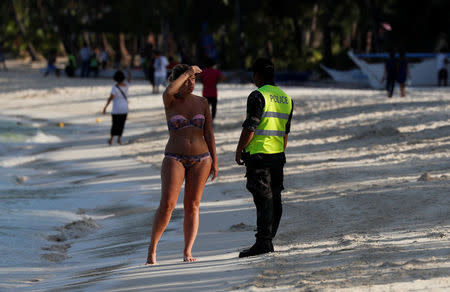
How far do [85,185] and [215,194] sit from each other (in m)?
2.60

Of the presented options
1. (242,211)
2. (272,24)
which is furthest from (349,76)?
(242,211)

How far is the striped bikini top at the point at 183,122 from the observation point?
6.64 meters

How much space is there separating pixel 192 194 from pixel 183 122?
57 cm

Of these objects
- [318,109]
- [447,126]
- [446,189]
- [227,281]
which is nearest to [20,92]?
[318,109]

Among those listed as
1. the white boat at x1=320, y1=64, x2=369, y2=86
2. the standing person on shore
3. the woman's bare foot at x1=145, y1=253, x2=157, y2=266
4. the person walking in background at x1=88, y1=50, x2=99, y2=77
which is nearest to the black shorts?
the standing person on shore

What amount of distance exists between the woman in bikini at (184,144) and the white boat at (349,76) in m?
27.6

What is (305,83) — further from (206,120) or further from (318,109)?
(206,120)

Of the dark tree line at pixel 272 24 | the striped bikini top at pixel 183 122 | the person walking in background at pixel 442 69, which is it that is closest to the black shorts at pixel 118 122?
the striped bikini top at pixel 183 122

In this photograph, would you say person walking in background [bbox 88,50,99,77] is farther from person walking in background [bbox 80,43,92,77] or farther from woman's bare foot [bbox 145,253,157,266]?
woman's bare foot [bbox 145,253,157,266]

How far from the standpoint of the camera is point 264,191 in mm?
6902

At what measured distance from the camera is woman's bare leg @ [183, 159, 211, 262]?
6.67m

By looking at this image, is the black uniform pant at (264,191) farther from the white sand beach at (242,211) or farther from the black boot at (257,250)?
the white sand beach at (242,211)

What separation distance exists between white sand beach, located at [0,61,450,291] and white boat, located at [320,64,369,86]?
12.7 m

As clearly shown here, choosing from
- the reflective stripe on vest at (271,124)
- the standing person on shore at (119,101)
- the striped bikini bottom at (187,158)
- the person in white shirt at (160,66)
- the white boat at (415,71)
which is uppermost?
the reflective stripe on vest at (271,124)
